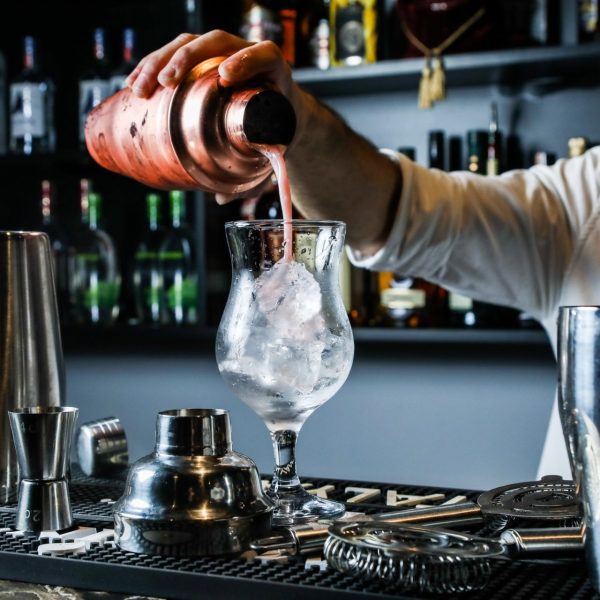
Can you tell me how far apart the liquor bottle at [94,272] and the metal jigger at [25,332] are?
4.81 ft

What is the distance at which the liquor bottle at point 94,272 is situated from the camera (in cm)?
247

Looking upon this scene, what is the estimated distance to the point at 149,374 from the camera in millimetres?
2703

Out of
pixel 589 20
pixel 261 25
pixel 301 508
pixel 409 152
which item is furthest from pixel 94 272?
pixel 301 508

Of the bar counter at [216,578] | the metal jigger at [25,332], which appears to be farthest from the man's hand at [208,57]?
the bar counter at [216,578]

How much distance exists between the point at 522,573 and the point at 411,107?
71.2 inches

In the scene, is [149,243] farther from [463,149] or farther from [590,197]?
[590,197]

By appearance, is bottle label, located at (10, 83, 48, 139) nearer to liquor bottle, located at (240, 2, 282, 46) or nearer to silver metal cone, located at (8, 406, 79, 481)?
liquor bottle, located at (240, 2, 282, 46)

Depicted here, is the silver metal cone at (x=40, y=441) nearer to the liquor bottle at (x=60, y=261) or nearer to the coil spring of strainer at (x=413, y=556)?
the coil spring of strainer at (x=413, y=556)

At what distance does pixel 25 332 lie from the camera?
3.17 feet

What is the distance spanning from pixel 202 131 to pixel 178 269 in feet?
4.93

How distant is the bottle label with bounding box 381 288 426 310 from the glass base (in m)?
1.34

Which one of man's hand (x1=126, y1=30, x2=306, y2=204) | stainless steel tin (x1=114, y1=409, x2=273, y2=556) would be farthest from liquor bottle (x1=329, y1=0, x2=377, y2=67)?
stainless steel tin (x1=114, y1=409, x2=273, y2=556)

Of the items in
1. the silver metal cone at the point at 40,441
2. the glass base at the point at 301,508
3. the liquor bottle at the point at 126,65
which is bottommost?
the glass base at the point at 301,508

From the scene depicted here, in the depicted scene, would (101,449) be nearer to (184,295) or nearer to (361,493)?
(361,493)
